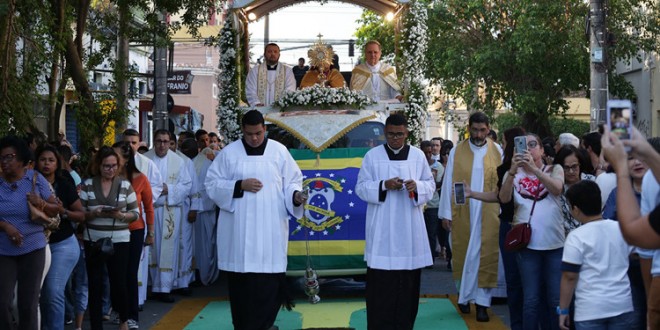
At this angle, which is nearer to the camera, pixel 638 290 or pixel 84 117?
pixel 638 290

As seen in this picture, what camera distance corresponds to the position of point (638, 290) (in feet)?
25.0

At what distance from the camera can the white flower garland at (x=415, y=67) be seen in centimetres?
1513

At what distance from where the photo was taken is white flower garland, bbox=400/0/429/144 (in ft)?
49.6

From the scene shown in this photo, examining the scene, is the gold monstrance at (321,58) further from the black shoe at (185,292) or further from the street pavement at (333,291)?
the black shoe at (185,292)

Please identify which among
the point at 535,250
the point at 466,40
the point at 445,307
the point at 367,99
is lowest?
the point at 445,307

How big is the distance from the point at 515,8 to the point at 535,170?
69.2 feet

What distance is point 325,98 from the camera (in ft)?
47.4

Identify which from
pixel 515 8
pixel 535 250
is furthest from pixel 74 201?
pixel 515 8

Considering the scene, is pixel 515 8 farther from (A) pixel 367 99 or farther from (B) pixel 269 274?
(B) pixel 269 274

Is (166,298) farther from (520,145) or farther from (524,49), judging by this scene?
(524,49)

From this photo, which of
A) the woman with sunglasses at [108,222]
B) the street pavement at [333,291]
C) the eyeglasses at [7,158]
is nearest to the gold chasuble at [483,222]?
the street pavement at [333,291]

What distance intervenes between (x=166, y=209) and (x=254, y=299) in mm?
4173

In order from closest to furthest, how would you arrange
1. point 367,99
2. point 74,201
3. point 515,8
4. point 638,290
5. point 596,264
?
point 596,264, point 638,290, point 74,201, point 367,99, point 515,8

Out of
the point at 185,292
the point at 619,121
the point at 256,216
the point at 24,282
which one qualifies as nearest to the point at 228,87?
the point at 185,292
